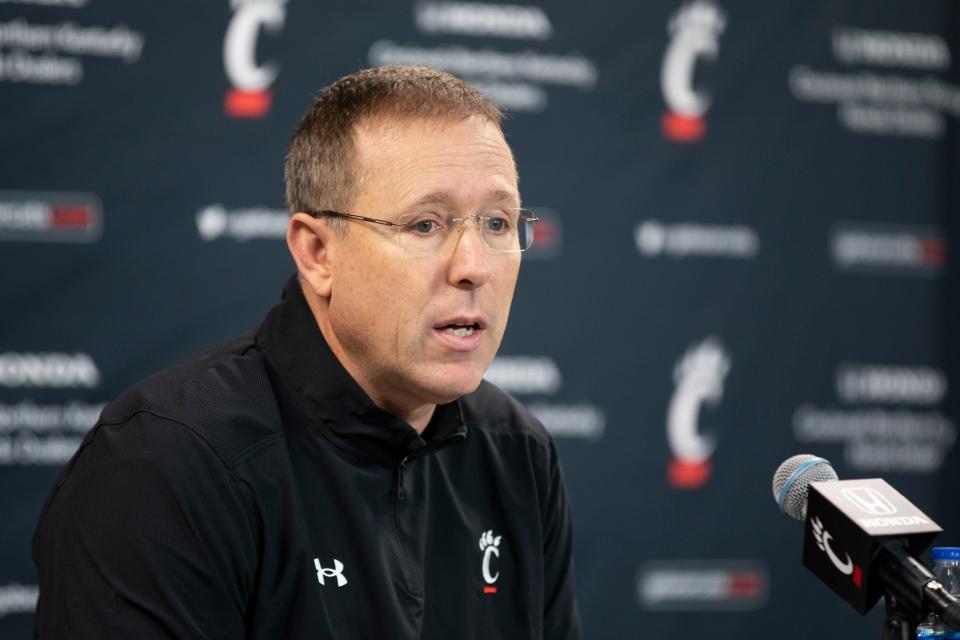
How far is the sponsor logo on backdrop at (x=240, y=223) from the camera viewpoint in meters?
2.86

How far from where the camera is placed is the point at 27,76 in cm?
270

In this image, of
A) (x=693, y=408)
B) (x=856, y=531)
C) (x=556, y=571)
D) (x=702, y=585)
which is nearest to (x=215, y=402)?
(x=556, y=571)

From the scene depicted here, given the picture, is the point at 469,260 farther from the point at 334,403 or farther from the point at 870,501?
the point at 870,501

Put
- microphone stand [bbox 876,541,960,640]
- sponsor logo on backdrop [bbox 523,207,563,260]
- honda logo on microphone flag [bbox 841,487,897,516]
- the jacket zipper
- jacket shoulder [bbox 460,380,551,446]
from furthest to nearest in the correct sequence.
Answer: sponsor logo on backdrop [bbox 523,207,563,260] → jacket shoulder [bbox 460,380,551,446] → the jacket zipper → honda logo on microphone flag [bbox 841,487,897,516] → microphone stand [bbox 876,541,960,640]

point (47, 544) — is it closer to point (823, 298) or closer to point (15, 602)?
point (15, 602)

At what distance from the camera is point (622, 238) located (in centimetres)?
323

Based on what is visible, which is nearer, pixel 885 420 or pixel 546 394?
pixel 546 394

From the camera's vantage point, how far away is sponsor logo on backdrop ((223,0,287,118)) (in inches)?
113

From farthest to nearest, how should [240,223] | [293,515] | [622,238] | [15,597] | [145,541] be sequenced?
[622,238], [240,223], [15,597], [293,515], [145,541]

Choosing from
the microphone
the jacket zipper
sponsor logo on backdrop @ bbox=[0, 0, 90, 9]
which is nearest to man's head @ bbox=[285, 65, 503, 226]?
the jacket zipper

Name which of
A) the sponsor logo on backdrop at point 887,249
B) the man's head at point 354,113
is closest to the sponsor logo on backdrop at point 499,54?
the sponsor logo on backdrop at point 887,249

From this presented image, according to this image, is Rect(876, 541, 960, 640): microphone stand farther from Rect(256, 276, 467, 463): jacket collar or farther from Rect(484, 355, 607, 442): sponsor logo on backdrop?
Rect(484, 355, 607, 442): sponsor logo on backdrop

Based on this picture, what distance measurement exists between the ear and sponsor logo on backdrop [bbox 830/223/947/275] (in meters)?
2.24

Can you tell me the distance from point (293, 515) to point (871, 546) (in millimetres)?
740
